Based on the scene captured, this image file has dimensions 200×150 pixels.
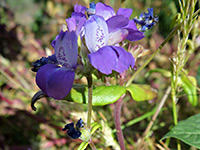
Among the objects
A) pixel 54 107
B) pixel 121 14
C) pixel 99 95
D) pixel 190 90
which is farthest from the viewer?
pixel 54 107

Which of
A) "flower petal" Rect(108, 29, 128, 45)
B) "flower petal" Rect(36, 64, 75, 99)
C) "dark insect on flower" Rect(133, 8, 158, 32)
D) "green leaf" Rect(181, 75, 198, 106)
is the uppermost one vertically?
"dark insect on flower" Rect(133, 8, 158, 32)

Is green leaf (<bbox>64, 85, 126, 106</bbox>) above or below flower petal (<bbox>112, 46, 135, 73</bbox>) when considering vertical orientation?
above

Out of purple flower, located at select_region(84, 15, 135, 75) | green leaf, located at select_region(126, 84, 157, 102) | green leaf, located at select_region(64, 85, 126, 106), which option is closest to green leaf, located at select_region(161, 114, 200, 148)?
green leaf, located at select_region(126, 84, 157, 102)

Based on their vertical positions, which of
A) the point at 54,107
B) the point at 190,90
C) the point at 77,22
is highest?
the point at 54,107

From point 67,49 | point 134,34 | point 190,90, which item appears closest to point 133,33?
point 134,34

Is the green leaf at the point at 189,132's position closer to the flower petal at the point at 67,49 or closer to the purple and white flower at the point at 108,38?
the purple and white flower at the point at 108,38

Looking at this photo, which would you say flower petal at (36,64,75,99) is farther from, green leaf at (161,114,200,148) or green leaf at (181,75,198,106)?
green leaf at (181,75,198,106)

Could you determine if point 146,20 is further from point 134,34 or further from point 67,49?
point 67,49
